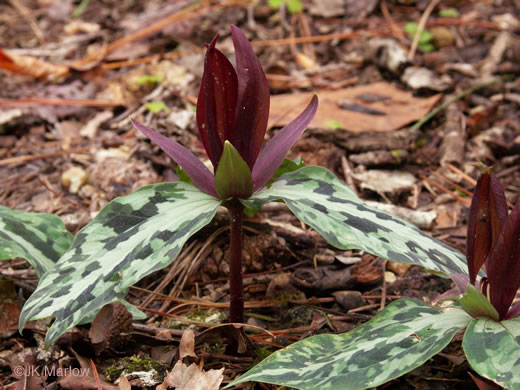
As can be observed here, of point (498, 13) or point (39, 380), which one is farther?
point (498, 13)

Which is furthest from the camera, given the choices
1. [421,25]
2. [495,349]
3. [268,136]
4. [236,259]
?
[421,25]

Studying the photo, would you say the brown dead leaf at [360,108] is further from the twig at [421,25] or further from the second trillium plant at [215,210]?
the second trillium plant at [215,210]

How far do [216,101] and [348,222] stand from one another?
0.43 m

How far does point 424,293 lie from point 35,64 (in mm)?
2677

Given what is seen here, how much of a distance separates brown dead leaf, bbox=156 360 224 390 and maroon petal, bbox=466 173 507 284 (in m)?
0.67

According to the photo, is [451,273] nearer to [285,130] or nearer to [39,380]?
[285,130]

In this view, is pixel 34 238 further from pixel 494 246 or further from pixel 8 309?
pixel 494 246

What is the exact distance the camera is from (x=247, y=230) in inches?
75.1

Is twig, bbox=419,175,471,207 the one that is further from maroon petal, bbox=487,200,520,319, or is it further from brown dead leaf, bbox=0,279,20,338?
brown dead leaf, bbox=0,279,20,338

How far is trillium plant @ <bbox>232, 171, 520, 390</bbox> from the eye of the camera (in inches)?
41.9

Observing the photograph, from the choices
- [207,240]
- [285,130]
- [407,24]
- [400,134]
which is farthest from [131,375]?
[407,24]

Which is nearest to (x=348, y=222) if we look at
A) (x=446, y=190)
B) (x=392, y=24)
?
(x=446, y=190)

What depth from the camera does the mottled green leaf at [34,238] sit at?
1427 mm

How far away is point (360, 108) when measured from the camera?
273 centimetres
